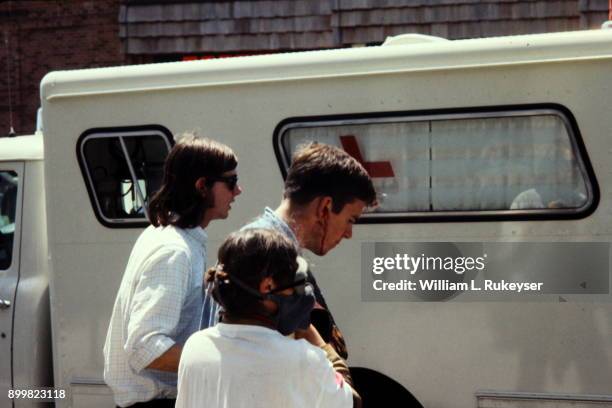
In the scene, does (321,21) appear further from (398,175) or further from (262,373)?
(262,373)

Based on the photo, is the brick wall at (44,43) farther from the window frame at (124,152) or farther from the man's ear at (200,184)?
the man's ear at (200,184)

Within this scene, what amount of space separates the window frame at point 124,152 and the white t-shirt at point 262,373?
2549mm

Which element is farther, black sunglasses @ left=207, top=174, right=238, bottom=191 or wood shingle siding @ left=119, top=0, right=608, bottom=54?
wood shingle siding @ left=119, top=0, right=608, bottom=54

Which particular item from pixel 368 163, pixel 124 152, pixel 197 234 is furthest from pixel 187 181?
pixel 124 152

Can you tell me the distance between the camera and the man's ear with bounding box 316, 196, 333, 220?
266 centimetres

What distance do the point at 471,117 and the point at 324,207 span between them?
182cm

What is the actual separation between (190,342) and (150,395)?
63cm

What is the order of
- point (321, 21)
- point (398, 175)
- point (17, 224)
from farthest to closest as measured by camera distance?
point (321, 21) → point (17, 224) → point (398, 175)

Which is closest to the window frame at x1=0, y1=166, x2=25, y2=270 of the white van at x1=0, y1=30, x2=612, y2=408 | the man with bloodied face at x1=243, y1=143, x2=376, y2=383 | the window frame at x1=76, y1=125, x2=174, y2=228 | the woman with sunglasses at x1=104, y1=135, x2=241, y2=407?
the white van at x1=0, y1=30, x2=612, y2=408

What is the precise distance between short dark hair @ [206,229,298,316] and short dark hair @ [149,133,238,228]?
68cm

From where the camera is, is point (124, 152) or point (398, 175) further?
point (124, 152)

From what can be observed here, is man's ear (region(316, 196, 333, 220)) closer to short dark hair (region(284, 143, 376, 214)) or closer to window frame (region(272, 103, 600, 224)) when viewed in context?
short dark hair (region(284, 143, 376, 214))

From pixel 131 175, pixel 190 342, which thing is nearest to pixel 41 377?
pixel 131 175

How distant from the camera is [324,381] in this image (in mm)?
2203
